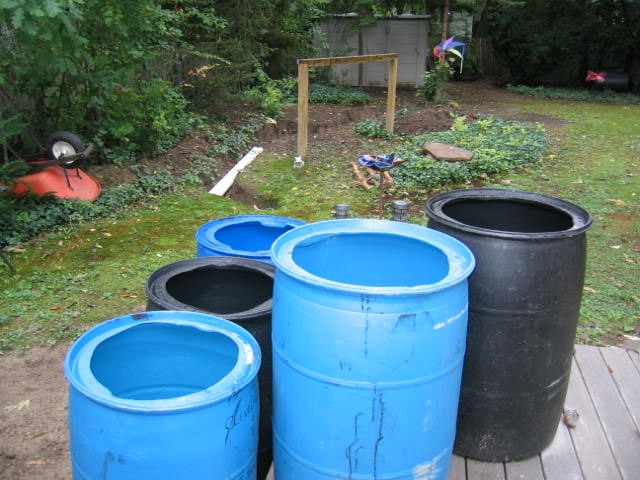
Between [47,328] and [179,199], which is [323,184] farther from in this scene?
[47,328]

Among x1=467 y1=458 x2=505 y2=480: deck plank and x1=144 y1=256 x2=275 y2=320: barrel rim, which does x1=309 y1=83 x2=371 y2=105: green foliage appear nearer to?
x1=144 y1=256 x2=275 y2=320: barrel rim

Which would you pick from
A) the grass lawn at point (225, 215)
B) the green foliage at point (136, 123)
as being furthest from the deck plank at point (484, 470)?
the green foliage at point (136, 123)

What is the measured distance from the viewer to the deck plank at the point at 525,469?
2.63m

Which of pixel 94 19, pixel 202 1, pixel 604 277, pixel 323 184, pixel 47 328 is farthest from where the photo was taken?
pixel 202 1

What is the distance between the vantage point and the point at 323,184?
775 cm

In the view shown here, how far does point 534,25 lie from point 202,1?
37.7 ft

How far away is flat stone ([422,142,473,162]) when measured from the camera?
796cm

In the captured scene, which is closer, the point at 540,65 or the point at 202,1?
the point at 202,1

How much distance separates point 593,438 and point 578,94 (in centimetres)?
1473

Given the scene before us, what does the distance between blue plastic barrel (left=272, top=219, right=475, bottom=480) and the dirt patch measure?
1.63m

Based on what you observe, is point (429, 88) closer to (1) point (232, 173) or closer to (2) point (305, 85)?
(2) point (305, 85)

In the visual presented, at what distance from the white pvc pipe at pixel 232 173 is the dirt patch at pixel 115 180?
19 centimetres

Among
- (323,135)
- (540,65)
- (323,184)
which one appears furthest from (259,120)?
(540,65)

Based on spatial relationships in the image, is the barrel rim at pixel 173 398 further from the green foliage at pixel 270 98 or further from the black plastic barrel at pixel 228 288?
the green foliage at pixel 270 98
